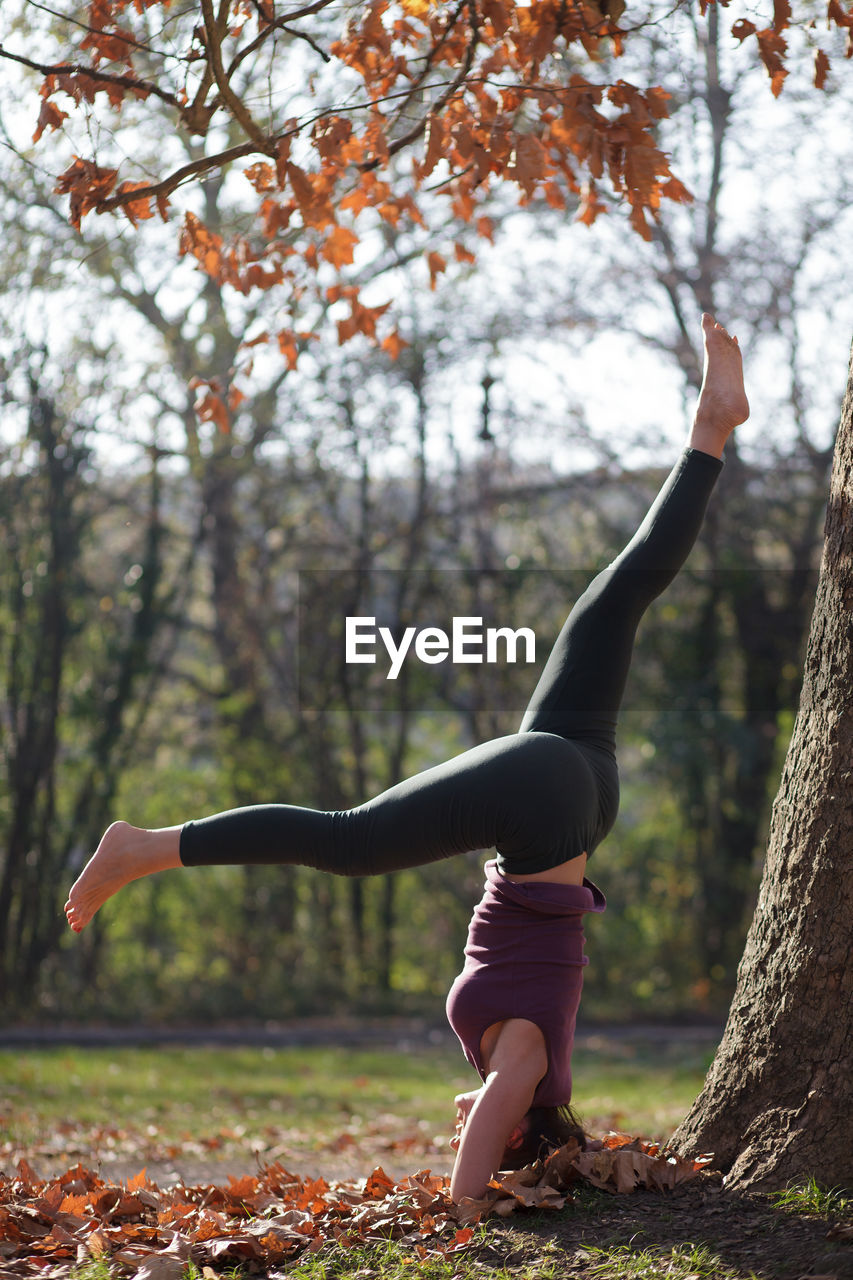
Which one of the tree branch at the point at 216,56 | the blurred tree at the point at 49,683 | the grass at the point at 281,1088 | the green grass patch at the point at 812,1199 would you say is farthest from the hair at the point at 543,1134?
the blurred tree at the point at 49,683

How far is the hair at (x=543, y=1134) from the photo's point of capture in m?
2.84

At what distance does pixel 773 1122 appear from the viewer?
2721mm

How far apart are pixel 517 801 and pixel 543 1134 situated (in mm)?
798

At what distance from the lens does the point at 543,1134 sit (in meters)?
2.84

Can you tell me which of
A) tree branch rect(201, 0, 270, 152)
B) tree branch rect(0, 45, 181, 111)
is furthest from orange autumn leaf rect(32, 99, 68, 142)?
tree branch rect(201, 0, 270, 152)

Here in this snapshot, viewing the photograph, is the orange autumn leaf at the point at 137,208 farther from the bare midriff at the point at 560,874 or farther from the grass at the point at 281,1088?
the grass at the point at 281,1088

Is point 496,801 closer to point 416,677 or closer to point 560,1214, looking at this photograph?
point 560,1214

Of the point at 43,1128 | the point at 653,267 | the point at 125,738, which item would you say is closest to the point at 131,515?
the point at 125,738

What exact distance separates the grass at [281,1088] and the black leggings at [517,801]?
2.81 meters

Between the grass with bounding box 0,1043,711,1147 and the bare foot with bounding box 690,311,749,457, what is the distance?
3.24m

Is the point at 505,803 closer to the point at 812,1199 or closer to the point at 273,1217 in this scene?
the point at 812,1199

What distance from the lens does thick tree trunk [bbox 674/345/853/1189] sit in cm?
266

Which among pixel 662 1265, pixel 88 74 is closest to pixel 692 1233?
pixel 662 1265

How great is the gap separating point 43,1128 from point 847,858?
4.14 metres
